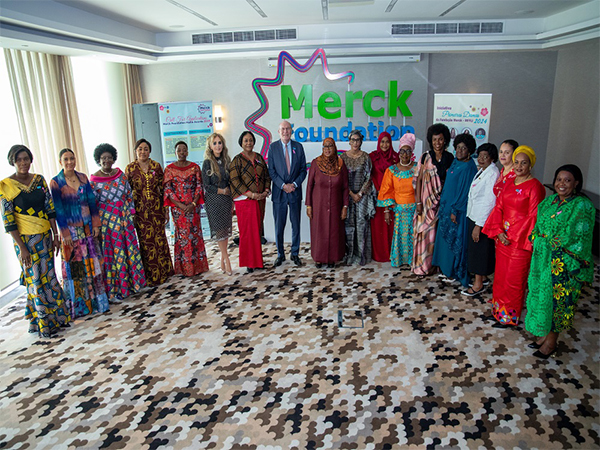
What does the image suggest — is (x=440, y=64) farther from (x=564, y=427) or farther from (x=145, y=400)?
(x=145, y=400)

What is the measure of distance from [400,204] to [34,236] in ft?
12.0

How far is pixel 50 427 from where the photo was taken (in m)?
2.60

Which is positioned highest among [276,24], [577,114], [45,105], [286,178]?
[276,24]

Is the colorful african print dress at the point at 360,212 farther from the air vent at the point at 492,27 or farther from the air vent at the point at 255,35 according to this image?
the air vent at the point at 492,27

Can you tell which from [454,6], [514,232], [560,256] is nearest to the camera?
[560,256]

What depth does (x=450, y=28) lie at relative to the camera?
19.7ft

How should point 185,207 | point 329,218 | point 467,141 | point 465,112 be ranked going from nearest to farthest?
point 467,141 → point 185,207 → point 329,218 → point 465,112

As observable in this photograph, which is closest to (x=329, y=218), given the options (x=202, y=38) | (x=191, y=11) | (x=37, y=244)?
(x=37, y=244)

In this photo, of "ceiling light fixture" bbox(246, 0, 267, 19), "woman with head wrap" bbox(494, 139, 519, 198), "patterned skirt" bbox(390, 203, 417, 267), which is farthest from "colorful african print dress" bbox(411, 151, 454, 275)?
"ceiling light fixture" bbox(246, 0, 267, 19)

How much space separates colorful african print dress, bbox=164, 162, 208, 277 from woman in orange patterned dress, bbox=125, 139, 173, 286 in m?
0.12

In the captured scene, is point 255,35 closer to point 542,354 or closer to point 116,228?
point 116,228

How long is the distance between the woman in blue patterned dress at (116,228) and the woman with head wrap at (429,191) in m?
3.08

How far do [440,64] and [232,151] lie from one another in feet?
13.1

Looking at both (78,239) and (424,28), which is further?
(424,28)
